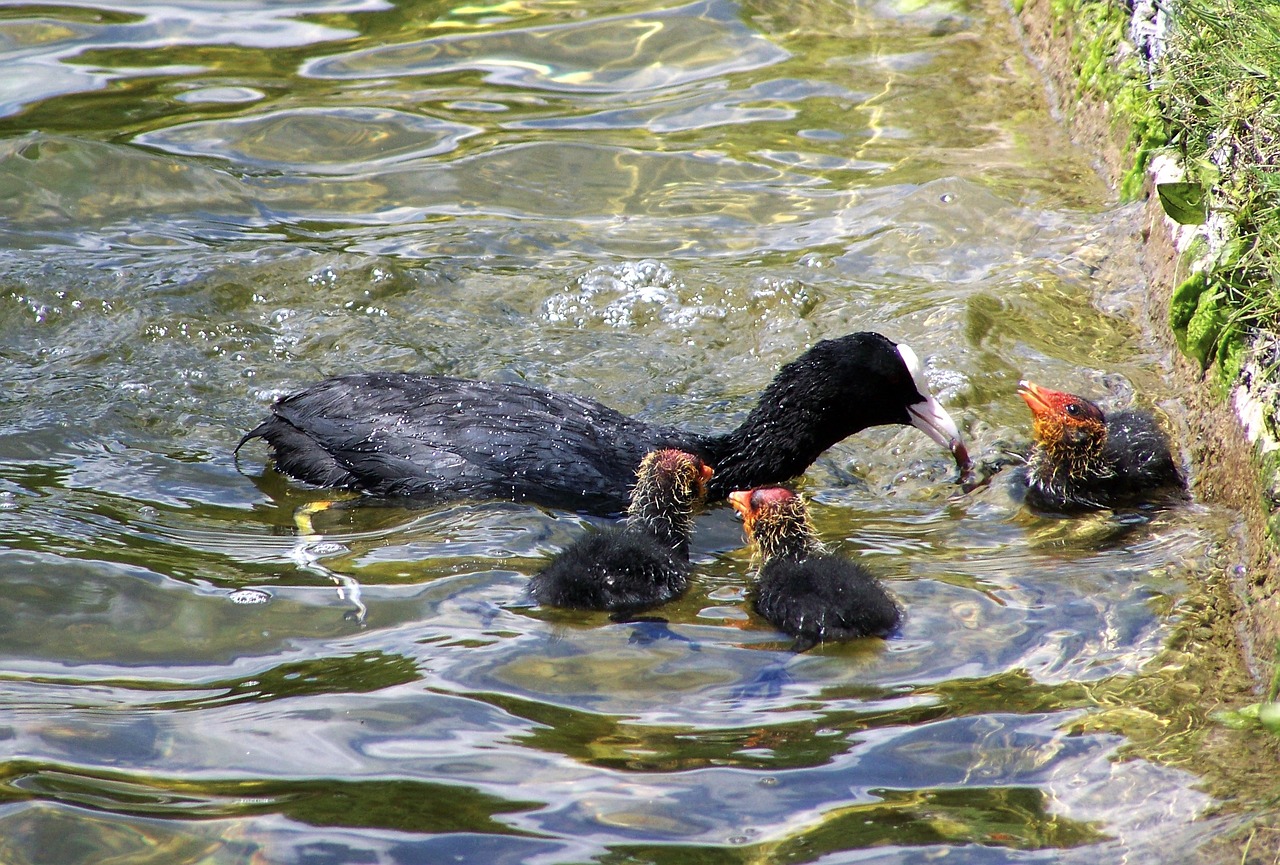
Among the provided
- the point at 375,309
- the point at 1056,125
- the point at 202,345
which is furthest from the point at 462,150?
the point at 1056,125

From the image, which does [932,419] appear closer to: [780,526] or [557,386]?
[780,526]

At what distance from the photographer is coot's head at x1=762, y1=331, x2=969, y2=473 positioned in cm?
585

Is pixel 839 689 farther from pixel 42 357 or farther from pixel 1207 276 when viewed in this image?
pixel 42 357

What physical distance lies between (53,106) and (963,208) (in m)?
6.35

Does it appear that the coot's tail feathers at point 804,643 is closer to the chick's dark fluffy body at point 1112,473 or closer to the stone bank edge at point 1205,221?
the stone bank edge at point 1205,221

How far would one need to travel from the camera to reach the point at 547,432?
5641mm

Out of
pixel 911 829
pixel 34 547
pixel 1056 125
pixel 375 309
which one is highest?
pixel 1056 125

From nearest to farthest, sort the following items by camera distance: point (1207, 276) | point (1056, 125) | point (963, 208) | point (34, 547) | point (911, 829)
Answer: point (911, 829) → point (34, 547) → point (1207, 276) → point (963, 208) → point (1056, 125)

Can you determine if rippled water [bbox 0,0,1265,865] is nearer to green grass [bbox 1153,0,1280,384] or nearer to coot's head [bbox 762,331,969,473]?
coot's head [bbox 762,331,969,473]

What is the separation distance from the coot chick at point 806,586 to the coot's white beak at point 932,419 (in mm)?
1039

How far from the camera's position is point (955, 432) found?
18.9ft

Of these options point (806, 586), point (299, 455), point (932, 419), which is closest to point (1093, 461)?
point (932, 419)

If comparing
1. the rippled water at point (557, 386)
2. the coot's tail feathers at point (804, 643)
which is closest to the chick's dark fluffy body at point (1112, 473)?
the rippled water at point (557, 386)

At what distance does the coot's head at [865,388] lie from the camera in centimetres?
585
